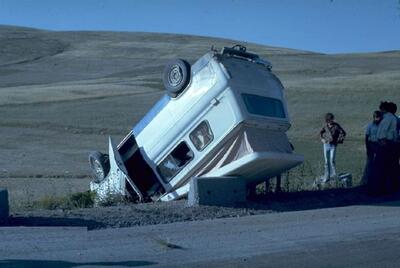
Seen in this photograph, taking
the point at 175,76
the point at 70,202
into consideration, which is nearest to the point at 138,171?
the point at 70,202

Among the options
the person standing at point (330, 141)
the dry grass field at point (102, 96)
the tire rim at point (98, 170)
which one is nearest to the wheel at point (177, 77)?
the tire rim at point (98, 170)

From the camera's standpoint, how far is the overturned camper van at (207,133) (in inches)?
591

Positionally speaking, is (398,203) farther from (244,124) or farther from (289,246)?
(289,246)

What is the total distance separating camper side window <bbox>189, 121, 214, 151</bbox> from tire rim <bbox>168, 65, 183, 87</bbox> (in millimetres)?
878

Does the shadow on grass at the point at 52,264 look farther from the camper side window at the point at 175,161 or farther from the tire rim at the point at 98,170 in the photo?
the tire rim at the point at 98,170

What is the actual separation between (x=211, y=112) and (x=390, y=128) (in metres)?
3.53

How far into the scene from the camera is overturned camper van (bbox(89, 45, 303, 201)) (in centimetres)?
1502

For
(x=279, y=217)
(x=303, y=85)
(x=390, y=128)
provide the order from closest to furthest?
(x=279, y=217) → (x=390, y=128) → (x=303, y=85)

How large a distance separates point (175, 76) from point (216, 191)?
241 cm

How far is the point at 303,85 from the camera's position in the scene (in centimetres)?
5356

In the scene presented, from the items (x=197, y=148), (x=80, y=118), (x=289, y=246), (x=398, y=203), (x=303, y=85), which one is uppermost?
(x=303, y=85)

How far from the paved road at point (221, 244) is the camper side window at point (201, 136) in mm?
2453

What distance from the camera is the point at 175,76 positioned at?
51.6ft

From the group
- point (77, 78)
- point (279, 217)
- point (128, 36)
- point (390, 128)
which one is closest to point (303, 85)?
point (77, 78)
